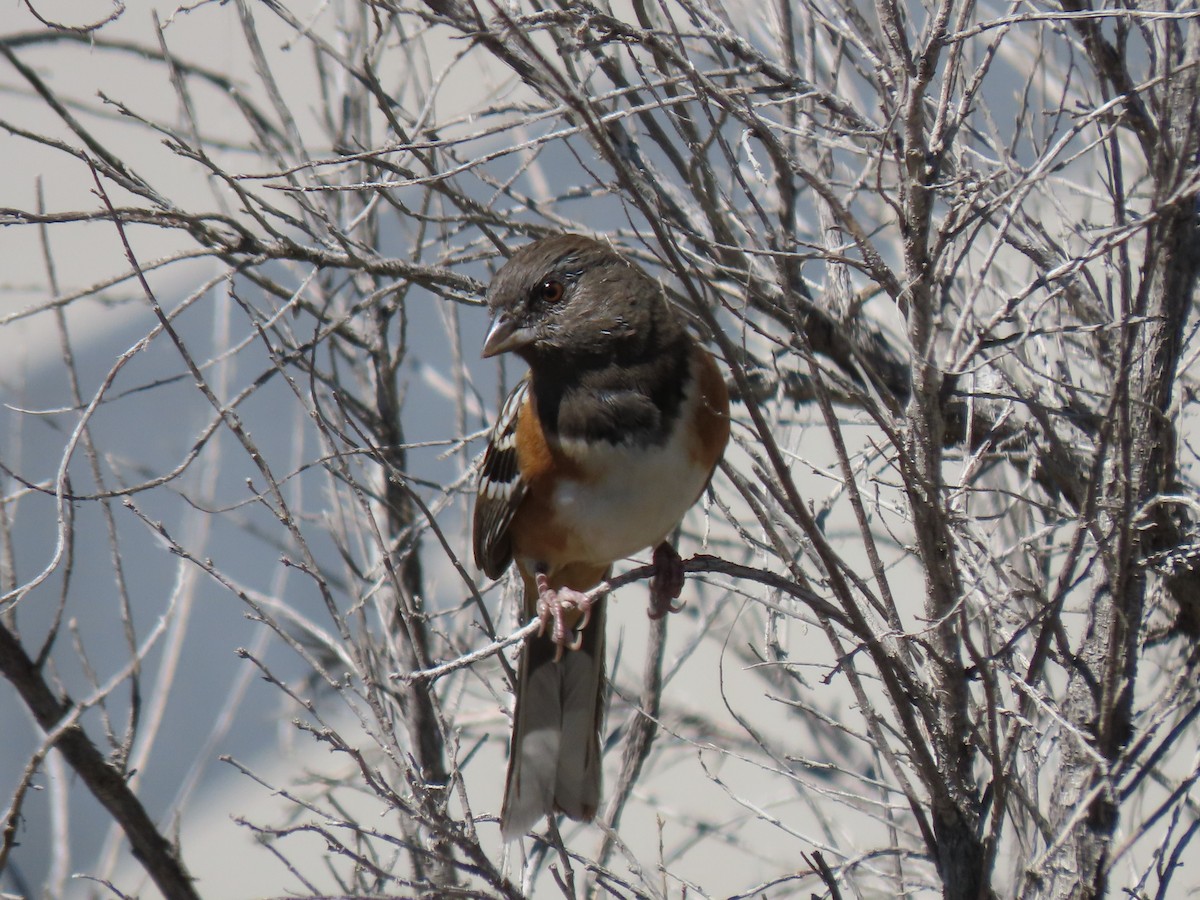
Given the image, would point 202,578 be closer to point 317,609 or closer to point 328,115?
point 317,609

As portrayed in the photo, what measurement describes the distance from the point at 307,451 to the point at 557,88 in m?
3.76

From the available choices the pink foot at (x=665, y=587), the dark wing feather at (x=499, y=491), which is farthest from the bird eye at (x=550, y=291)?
the pink foot at (x=665, y=587)

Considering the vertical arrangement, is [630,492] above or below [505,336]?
below

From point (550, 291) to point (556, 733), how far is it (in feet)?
3.22

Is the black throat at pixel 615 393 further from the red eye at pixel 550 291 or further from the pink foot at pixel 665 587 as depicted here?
the pink foot at pixel 665 587

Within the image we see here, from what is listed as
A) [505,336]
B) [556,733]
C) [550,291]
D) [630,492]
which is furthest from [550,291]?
[556,733]

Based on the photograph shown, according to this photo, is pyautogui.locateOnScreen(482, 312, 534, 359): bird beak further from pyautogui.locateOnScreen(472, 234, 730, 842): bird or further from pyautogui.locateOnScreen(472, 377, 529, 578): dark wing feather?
pyautogui.locateOnScreen(472, 377, 529, 578): dark wing feather

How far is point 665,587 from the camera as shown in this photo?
2736 mm

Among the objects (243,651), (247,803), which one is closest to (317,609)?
(247,803)

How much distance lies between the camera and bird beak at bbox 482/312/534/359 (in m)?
2.56

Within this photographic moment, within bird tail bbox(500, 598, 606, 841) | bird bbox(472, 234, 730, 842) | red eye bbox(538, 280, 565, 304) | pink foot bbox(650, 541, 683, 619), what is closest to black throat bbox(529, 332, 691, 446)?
bird bbox(472, 234, 730, 842)

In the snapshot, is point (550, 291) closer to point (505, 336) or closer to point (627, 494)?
point (505, 336)

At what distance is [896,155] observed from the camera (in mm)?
1792

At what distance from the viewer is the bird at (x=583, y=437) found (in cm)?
256
